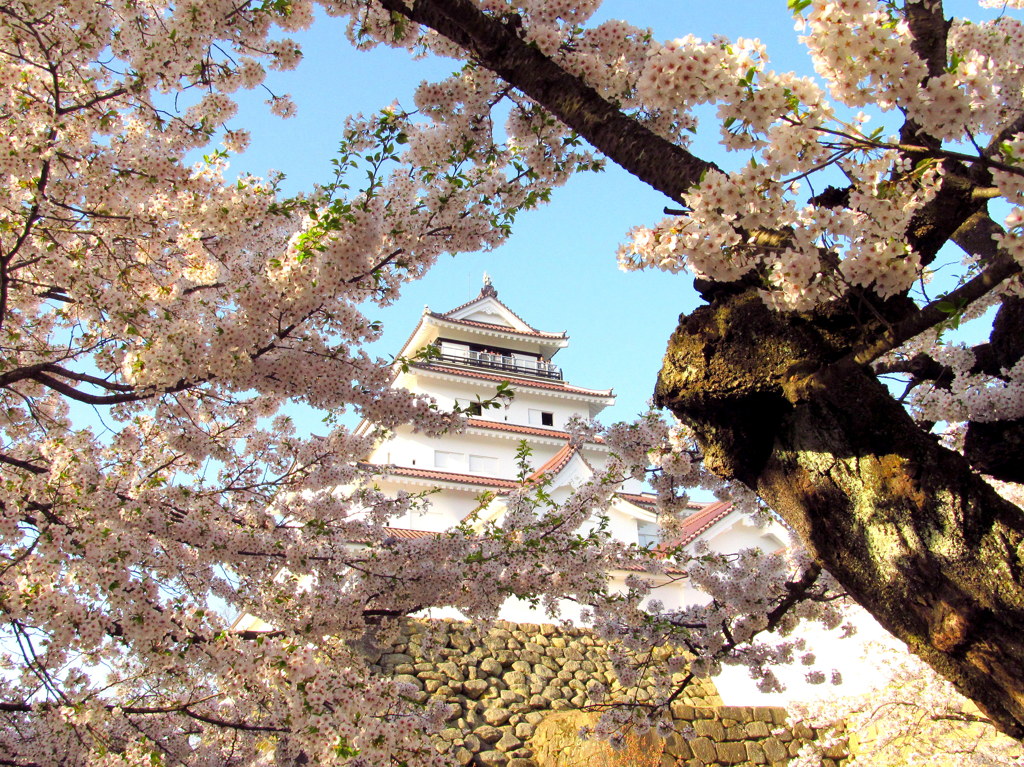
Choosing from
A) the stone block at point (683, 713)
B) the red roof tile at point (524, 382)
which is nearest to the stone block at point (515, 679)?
the stone block at point (683, 713)

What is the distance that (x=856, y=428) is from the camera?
2504mm

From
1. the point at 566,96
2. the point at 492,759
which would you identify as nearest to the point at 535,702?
the point at 492,759

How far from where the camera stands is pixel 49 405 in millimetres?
7277

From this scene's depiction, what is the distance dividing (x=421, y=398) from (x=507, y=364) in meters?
20.4

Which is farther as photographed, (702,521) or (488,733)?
(702,521)

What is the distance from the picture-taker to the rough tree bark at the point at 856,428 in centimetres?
212

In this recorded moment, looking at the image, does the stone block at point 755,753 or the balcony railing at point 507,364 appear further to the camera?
the balcony railing at point 507,364

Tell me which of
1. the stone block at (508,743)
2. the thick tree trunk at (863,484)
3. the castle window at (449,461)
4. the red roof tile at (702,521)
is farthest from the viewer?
the castle window at (449,461)

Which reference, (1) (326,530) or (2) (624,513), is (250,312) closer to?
(1) (326,530)

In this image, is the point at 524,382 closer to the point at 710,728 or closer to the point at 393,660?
the point at 393,660

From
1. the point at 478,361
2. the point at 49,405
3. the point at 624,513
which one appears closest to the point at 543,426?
the point at 478,361

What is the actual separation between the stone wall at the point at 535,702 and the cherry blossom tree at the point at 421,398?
5191 mm

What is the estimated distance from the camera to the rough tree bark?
6.97 ft

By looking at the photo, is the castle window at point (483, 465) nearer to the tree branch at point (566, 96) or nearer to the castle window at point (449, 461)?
the castle window at point (449, 461)
